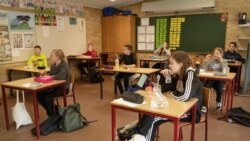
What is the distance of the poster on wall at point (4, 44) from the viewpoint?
190 inches

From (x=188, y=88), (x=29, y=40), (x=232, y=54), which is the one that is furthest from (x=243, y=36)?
(x=29, y=40)

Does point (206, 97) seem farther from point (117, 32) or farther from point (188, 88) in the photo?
point (117, 32)

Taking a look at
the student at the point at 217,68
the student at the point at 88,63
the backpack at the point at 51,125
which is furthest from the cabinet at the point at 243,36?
the backpack at the point at 51,125

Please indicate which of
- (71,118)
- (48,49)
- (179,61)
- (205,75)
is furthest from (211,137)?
(48,49)

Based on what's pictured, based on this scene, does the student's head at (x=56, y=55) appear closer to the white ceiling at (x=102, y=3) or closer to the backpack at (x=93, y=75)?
the backpack at (x=93, y=75)

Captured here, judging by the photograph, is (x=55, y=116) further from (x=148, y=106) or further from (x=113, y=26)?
(x=113, y=26)

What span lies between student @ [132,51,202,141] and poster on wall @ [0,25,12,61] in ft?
13.1

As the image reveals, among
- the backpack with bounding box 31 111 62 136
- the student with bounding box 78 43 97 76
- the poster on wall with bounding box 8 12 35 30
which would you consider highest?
the poster on wall with bounding box 8 12 35 30

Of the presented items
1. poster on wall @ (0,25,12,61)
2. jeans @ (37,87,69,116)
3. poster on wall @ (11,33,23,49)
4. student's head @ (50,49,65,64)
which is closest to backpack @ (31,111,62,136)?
jeans @ (37,87,69,116)

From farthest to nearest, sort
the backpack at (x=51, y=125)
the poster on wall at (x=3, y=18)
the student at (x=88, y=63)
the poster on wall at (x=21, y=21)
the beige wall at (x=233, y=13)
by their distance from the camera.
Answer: the student at (x=88, y=63) → the beige wall at (x=233, y=13) → the poster on wall at (x=21, y=21) → the poster on wall at (x=3, y=18) → the backpack at (x=51, y=125)

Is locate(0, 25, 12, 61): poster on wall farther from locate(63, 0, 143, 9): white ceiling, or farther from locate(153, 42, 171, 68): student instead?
locate(153, 42, 171, 68): student

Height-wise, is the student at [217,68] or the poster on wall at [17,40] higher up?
the poster on wall at [17,40]

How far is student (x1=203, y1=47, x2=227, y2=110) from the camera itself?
12.7ft

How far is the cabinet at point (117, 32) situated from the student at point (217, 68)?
3601 mm
